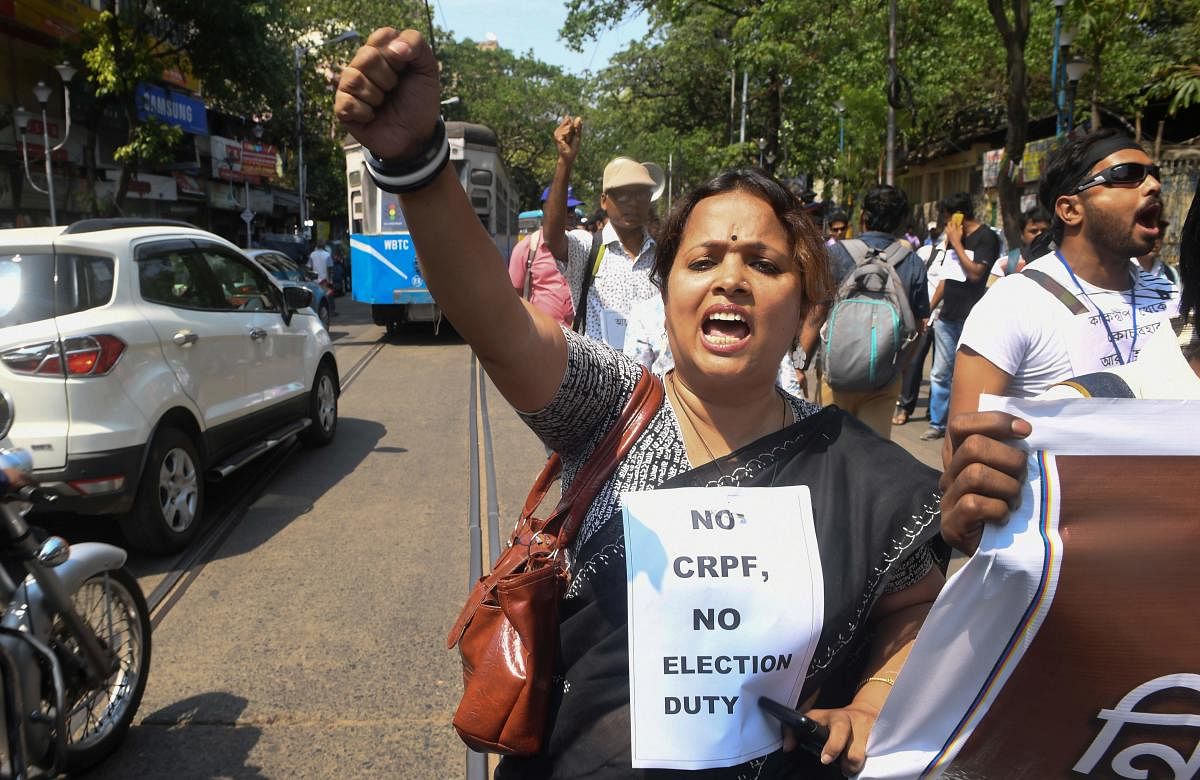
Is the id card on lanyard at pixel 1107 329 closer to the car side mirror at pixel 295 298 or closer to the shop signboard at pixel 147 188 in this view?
the car side mirror at pixel 295 298

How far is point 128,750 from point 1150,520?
3.34 metres

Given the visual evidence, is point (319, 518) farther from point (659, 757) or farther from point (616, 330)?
point (659, 757)

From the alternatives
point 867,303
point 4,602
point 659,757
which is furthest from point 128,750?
point 867,303

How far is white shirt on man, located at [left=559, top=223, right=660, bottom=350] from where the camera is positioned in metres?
4.57

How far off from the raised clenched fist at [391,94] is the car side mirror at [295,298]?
5.94 meters

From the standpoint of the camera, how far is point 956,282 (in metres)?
7.74

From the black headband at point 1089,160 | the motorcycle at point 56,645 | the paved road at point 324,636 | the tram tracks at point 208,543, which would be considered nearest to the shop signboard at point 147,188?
the tram tracks at point 208,543

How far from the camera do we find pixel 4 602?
2.54 m

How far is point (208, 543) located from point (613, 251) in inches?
117

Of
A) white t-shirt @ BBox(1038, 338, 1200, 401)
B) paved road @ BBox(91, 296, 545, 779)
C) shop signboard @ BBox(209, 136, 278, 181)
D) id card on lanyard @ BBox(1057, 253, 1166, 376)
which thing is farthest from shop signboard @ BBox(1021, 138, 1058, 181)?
shop signboard @ BBox(209, 136, 278, 181)

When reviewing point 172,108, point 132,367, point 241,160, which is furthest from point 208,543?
point 241,160

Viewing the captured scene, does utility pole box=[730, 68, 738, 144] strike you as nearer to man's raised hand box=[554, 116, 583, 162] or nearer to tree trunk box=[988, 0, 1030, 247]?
tree trunk box=[988, 0, 1030, 247]

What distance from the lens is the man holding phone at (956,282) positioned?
7.53 meters

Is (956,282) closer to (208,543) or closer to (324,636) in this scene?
(324,636)
